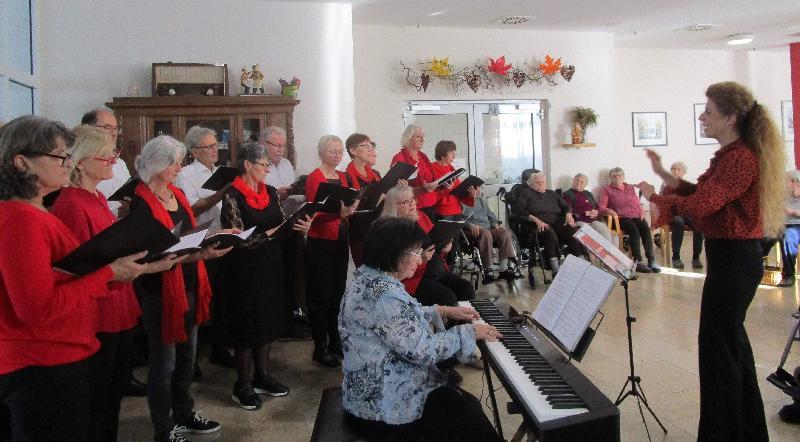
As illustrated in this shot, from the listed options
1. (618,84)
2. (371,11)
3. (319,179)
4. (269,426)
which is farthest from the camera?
(618,84)

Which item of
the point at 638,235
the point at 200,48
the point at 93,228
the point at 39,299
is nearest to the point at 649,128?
the point at 638,235

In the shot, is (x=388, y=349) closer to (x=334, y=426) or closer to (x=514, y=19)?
(x=334, y=426)

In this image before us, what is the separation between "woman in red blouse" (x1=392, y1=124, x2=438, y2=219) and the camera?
14.2ft

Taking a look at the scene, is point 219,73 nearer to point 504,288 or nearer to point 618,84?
point 504,288

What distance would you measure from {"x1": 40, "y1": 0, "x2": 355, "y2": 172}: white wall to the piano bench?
4.14 metres

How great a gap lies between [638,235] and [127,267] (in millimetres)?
6253

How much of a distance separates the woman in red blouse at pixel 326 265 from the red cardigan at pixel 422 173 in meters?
0.80

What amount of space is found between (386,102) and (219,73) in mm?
2308

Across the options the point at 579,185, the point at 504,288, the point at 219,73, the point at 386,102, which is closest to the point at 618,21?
the point at 579,185

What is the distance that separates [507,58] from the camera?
7453 mm

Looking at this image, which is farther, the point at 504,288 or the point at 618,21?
the point at 618,21

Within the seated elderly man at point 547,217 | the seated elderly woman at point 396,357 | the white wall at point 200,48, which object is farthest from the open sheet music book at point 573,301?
the white wall at point 200,48

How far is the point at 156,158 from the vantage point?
2.37 meters

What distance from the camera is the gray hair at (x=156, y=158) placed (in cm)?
238
